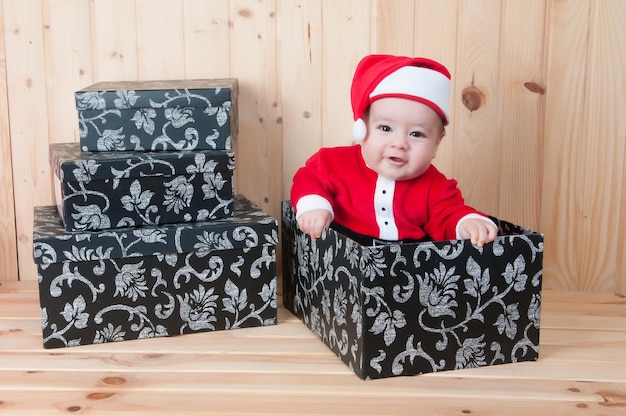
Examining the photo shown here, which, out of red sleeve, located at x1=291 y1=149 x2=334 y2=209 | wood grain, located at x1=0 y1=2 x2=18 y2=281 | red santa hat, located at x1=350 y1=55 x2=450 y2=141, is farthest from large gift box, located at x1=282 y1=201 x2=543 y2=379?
wood grain, located at x1=0 y1=2 x2=18 y2=281

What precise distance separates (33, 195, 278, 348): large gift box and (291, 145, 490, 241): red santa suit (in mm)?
115

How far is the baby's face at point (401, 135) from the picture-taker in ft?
4.61

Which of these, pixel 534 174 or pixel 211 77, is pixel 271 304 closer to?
pixel 211 77

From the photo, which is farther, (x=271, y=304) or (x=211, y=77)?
(x=211, y=77)

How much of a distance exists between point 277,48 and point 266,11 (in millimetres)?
83

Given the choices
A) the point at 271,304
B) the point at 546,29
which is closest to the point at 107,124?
the point at 271,304

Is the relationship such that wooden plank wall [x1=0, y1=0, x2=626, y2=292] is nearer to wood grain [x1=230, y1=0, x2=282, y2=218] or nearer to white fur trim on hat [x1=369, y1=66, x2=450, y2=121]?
wood grain [x1=230, y1=0, x2=282, y2=218]

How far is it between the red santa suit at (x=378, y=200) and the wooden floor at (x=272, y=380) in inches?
→ 9.4

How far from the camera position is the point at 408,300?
1.27 m

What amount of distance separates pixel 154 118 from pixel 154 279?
0.30 m

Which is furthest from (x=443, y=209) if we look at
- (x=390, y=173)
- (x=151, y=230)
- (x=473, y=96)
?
(x=151, y=230)

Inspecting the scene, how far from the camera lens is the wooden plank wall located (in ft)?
5.72

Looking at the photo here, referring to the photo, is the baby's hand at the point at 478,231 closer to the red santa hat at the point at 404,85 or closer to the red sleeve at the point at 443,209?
the red sleeve at the point at 443,209

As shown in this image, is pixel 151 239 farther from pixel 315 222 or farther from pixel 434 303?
pixel 434 303
